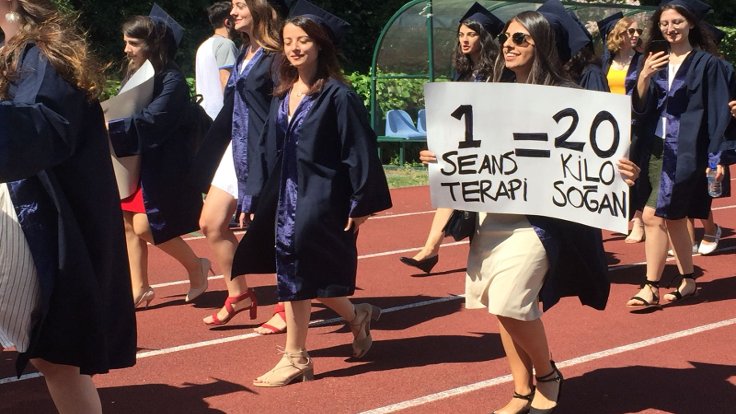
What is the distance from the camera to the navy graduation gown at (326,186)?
556 centimetres

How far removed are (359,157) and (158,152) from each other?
6.94 feet

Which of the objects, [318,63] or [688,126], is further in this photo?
[688,126]

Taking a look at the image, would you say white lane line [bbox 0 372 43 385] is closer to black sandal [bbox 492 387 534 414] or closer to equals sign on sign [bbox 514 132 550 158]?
black sandal [bbox 492 387 534 414]

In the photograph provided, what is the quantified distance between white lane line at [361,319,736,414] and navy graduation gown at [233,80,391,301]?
67cm

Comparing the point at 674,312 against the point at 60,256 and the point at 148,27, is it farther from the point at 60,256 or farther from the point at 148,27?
the point at 60,256

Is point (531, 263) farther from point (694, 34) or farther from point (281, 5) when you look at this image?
point (694, 34)

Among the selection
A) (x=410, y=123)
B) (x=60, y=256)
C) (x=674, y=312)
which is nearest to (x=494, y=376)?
(x=674, y=312)

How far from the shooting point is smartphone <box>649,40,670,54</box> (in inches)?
285

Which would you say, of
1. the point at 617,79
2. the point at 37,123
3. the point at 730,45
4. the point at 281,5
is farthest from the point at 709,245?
the point at 730,45

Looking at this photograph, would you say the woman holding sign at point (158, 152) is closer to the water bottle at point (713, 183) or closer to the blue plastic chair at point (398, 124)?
the water bottle at point (713, 183)

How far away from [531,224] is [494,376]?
3.95ft

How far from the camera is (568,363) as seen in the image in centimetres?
604

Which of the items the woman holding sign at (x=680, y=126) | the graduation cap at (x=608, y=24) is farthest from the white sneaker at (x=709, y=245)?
the woman holding sign at (x=680, y=126)

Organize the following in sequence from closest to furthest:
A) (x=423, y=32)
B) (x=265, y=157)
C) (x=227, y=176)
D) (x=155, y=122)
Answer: (x=265, y=157), (x=227, y=176), (x=155, y=122), (x=423, y=32)
